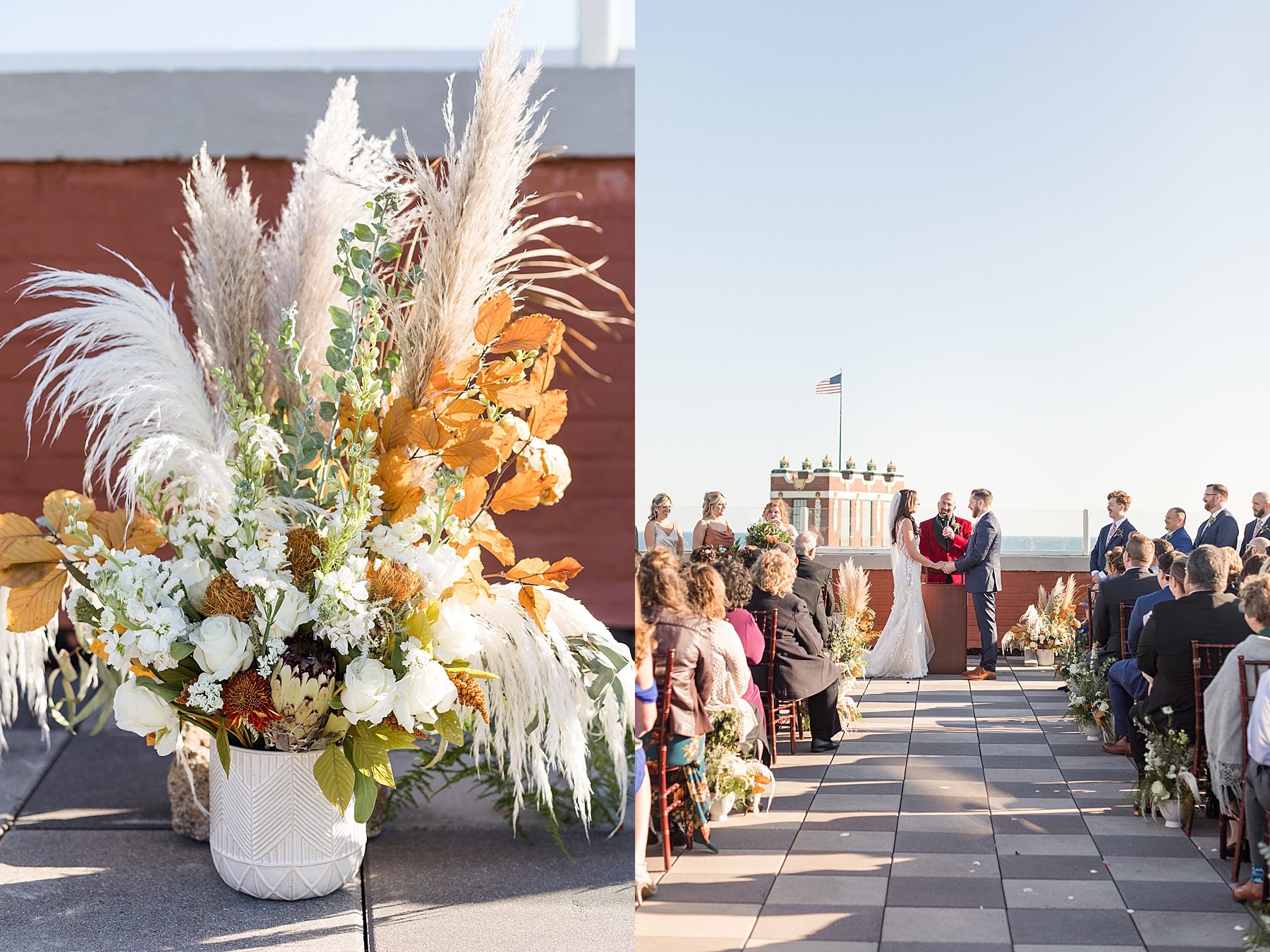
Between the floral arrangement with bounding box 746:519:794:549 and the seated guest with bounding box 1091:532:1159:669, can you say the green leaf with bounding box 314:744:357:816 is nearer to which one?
the floral arrangement with bounding box 746:519:794:549

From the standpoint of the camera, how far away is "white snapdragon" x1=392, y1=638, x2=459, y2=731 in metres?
1.78

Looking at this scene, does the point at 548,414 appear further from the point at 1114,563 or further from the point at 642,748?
the point at 1114,563

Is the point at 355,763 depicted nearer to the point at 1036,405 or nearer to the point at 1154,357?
the point at 1036,405

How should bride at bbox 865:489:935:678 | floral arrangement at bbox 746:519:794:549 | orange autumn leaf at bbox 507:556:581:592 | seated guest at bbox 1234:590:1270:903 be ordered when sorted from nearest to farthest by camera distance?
seated guest at bbox 1234:590:1270:903
bride at bbox 865:489:935:678
floral arrangement at bbox 746:519:794:549
orange autumn leaf at bbox 507:556:581:592

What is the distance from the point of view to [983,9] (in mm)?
1370

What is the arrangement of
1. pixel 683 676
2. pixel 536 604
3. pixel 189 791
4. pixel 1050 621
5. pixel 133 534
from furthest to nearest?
pixel 189 791 < pixel 133 534 < pixel 536 604 < pixel 683 676 < pixel 1050 621

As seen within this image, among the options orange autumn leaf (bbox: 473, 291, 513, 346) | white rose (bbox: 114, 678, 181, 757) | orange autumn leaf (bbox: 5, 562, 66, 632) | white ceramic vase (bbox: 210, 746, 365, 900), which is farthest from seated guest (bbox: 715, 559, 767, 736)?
orange autumn leaf (bbox: 5, 562, 66, 632)

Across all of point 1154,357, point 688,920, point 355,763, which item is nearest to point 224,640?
point 355,763

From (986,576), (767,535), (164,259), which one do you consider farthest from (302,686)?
(164,259)

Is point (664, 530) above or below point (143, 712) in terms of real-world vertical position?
above

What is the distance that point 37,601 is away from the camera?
6.47 feet

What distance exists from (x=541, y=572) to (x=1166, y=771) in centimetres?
120

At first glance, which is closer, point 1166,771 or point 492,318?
point 1166,771

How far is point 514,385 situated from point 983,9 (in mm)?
1078
